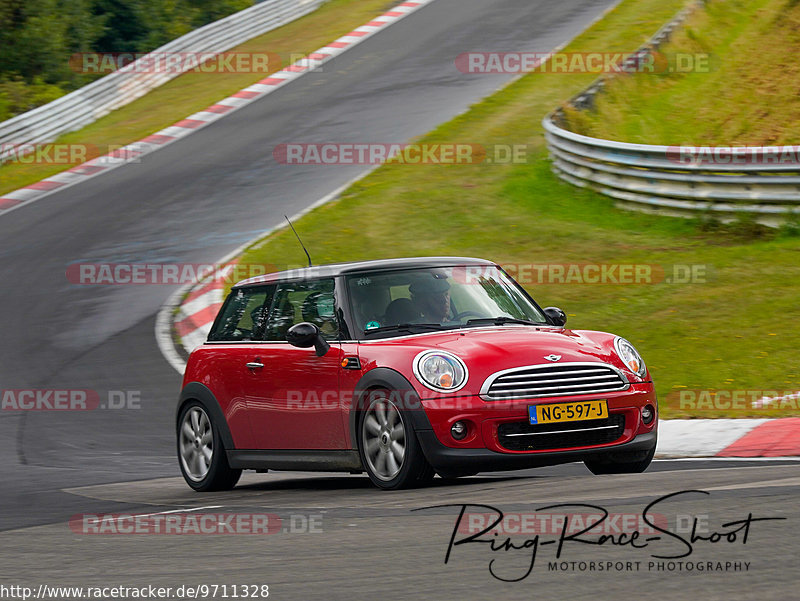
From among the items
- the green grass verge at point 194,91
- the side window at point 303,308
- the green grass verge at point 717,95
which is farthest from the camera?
the green grass verge at point 194,91

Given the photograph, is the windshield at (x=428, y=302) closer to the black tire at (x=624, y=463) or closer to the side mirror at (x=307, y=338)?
the side mirror at (x=307, y=338)

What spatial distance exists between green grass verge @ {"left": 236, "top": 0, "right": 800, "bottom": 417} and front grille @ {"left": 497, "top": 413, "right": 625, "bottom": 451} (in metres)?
3.48

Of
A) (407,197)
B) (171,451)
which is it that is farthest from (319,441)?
(407,197)

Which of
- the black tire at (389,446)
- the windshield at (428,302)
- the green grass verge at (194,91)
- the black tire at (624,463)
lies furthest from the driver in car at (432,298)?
the green grass verge at (194,91)

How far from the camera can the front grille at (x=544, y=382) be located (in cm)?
755

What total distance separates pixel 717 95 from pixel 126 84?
1482cm

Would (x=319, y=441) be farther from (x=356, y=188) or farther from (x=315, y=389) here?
(x=356, y=188)

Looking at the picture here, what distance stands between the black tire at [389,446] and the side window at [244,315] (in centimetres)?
151

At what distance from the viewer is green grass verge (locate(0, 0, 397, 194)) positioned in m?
27.2

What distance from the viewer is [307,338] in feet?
27.3

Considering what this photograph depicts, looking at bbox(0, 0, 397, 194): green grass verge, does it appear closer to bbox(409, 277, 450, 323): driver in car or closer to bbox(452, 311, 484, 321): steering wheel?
bbox(409, 277, 450, 323): driver in car

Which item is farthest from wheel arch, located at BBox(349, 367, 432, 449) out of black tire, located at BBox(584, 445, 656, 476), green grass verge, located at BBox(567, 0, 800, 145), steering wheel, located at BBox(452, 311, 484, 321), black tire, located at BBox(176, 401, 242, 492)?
green grass verge, located at BBox(567, 0, 800, 145)

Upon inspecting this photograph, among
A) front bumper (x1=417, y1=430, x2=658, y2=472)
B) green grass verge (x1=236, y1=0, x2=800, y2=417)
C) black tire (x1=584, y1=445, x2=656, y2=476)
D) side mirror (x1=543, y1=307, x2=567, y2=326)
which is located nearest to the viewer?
front bumper (x1=417, y1=430, x2=658, y2=472)

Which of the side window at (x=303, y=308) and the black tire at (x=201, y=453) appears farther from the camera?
the black tire at (x=201, y=453)
